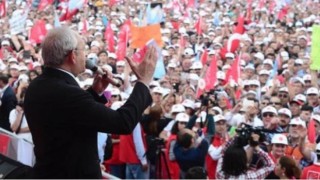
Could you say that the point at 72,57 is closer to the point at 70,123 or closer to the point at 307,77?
the point at 70,123

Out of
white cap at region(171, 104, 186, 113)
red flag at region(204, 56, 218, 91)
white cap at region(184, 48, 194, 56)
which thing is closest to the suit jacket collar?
white cap at region(171, 104, 186, 113)

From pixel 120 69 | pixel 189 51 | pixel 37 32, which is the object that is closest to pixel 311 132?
pixel 120 69

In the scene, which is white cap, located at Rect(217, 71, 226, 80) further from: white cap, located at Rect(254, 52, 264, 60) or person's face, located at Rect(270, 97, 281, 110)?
person's face, located at Rect(270, 97, 281, 110)

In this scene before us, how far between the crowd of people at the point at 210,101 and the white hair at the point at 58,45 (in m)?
0.47

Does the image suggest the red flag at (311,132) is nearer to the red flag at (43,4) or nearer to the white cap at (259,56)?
the white cap at (259,56)

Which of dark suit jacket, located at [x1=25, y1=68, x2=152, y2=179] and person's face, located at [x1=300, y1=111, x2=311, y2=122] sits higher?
dark suit jacket, located at [x1=25, y1=68, x2=152, y2=179]

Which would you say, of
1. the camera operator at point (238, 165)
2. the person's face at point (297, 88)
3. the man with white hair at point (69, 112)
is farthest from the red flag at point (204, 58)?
the man with white hair at point (69, 112)

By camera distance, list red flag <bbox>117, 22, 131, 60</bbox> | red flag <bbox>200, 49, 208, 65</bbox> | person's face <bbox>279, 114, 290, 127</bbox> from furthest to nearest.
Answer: red flag <bbox>200, 49, 208, 65</bbox> → red flag <bbox>117, 22, 131, 60</bbox> → person's face <bbox>279, 114, 290, 127</bbox>

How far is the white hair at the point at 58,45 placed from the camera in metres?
2.98

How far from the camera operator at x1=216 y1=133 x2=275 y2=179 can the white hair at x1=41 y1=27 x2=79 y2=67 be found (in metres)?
3.17

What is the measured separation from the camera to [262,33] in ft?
56.1

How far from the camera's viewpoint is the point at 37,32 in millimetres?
15656

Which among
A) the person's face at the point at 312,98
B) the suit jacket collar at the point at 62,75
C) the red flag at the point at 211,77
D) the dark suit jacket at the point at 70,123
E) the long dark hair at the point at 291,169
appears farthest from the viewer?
the red flag at the point at 211,77

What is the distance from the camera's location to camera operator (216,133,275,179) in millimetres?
5918
